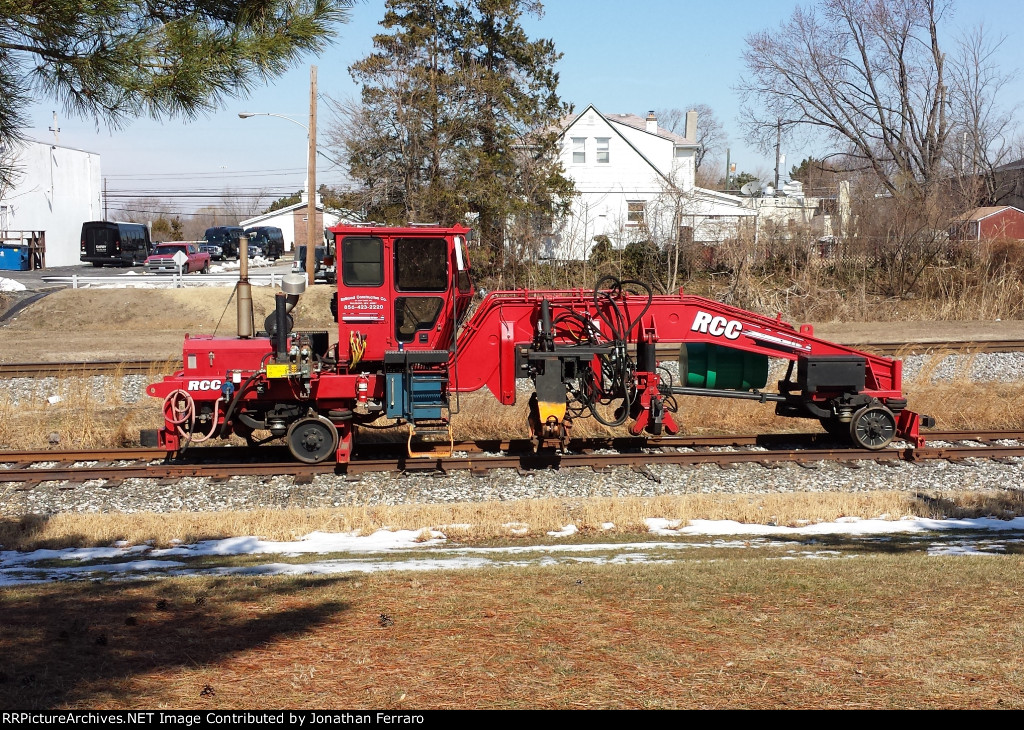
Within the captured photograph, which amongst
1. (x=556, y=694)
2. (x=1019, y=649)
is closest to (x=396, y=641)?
(x=556, y=694)

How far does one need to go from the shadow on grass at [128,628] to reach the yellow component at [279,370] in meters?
4.81

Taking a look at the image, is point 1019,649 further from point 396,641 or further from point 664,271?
point 664,271

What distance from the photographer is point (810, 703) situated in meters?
4.48

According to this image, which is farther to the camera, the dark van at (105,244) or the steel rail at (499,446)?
the dark van at (105,244)

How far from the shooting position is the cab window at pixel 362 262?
1220 centimetres

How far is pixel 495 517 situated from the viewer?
32.9 feet

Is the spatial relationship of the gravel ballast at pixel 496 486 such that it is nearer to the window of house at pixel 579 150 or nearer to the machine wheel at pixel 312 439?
the machine wheel at pixel 312 439

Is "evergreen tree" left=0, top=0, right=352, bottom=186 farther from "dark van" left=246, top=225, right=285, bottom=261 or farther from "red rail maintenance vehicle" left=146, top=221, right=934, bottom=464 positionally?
"dark van" left=246, top=225, right=285, bottom=261

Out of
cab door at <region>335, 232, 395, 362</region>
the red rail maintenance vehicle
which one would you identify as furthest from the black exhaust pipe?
cab door at <region>335, 232, 395, 362</region>

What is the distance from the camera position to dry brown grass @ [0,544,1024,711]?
464 cm

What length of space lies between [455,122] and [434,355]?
21.9 m

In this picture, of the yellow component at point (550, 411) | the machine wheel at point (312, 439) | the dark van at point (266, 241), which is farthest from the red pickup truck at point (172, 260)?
the yellow component at point (550, 411)
